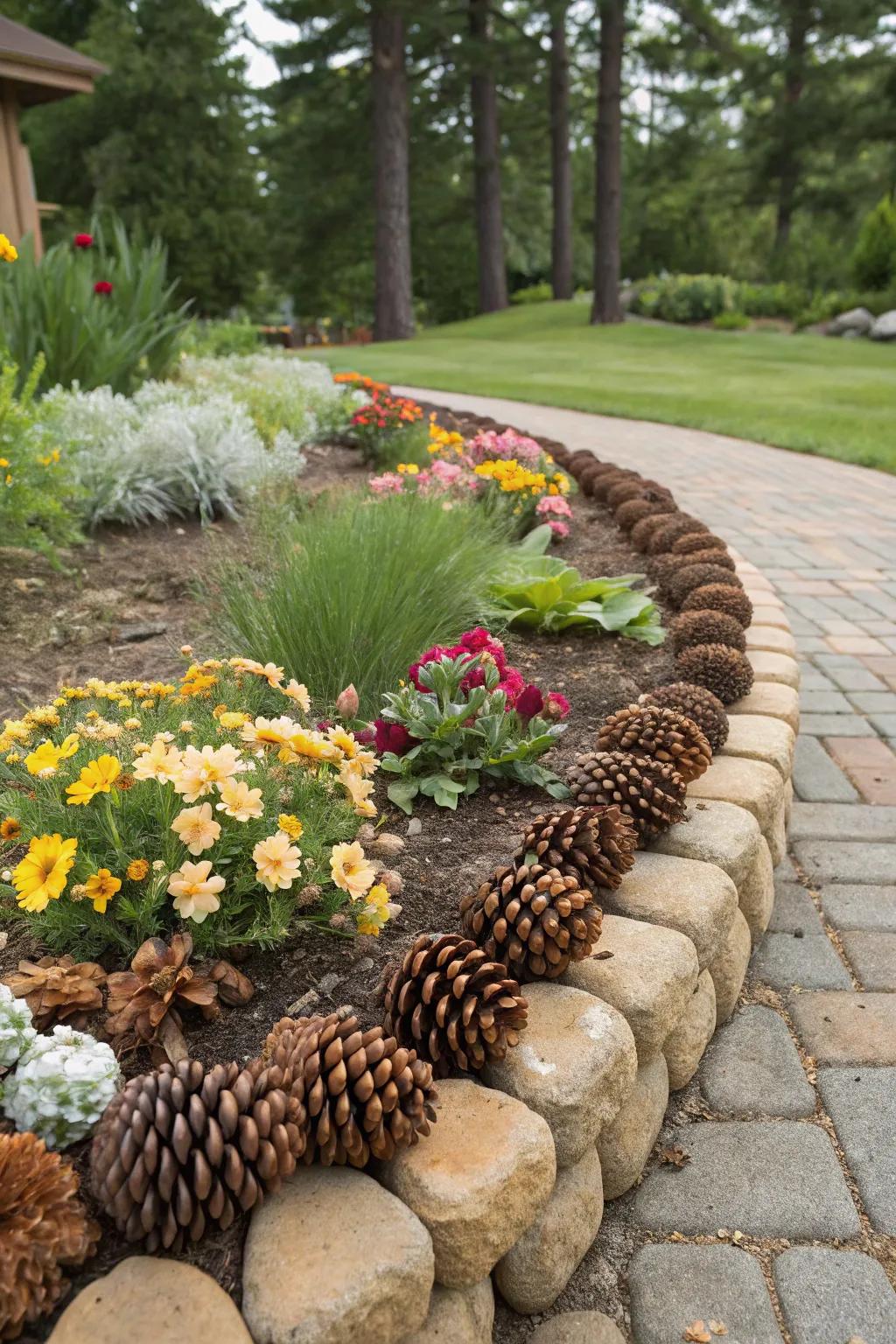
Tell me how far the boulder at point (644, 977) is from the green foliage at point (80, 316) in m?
4.01

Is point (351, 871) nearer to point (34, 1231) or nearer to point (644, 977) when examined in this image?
point (644, 977)

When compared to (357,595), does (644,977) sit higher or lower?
lower

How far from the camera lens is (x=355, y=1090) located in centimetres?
128

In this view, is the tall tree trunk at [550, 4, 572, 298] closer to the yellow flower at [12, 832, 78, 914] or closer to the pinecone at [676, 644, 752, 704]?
the pinecone at [676, 644, 752, 704]

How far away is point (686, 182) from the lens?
30406mm

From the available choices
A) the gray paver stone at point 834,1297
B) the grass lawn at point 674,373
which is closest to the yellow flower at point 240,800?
the gray paver stone at point 834,1297

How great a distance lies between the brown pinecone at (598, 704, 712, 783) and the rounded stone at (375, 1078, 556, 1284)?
918 millimetres

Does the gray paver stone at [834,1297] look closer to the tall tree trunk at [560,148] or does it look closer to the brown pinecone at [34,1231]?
the brown pinecone at [34,1231]

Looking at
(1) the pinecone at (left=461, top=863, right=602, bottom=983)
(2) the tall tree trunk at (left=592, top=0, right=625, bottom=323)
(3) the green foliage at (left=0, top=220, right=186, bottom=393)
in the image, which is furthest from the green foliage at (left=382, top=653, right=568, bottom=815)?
(2) the tall tree trunk at (left=592, top=0, right=625, bottom=323)

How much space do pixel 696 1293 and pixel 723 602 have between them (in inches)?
81.6

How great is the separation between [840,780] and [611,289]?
20.8m

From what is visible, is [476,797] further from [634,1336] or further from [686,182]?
[686,182]

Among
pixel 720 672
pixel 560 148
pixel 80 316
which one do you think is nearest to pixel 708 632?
pixel 720 672

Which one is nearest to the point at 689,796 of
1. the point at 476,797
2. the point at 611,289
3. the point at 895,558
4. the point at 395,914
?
the point at 476,797
